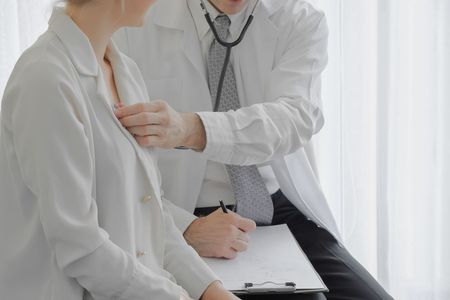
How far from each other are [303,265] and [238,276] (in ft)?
0.47

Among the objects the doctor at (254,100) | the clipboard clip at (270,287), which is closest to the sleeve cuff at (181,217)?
the doctor at (254,100)

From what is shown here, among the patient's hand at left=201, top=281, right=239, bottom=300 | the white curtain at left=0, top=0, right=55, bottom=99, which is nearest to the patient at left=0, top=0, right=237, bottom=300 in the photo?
the patient's hand at left=201, top=281, right=239, bottom=300

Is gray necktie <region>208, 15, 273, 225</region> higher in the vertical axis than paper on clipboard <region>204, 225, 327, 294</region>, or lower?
higher

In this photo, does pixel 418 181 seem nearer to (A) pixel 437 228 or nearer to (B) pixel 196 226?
(A) pixel 437 228

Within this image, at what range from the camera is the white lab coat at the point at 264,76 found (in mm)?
1713

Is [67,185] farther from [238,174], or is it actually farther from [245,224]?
[238,174]

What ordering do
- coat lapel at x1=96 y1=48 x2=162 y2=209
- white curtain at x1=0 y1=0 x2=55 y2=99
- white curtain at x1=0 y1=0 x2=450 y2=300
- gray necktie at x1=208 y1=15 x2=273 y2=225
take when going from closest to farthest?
coat lapel at x1=96 y1=48 x2=162 y2=209 < gray necktie at x1=208 y1=15 x2=273 y2=225 < white curtain at x1=0 y1=0 x2=55 y2=99 < white curtain at x1=0 y1=0 x2=450 y2=300

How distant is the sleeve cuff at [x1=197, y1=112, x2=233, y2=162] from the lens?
4.81 ft

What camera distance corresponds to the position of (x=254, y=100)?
5.85ft

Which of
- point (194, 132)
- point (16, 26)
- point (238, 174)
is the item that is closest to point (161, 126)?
point (194, 132)

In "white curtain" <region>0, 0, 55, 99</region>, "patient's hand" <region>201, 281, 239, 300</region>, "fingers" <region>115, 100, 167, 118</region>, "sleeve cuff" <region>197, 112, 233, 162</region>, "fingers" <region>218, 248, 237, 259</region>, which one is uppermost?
"white curtain" <region>0, 0, 55, 99</region>

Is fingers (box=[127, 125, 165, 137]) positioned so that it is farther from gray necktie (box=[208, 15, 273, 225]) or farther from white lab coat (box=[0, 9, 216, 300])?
gray necktie (box=[208, 15, 273, 225])

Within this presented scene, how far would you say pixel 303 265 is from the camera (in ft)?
4.88

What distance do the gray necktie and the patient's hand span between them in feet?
1.44
